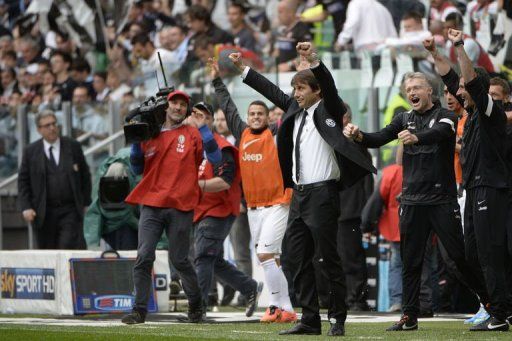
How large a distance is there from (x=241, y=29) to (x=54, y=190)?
187 inches

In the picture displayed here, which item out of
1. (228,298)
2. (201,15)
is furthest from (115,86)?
(228,298)

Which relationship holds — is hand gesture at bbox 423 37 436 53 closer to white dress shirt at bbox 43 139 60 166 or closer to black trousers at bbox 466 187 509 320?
black trousers at bbox 466 187 509 320

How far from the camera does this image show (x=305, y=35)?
1836cm

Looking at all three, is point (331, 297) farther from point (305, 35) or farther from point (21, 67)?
point (21, 67)

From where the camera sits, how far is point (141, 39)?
74.8 ft

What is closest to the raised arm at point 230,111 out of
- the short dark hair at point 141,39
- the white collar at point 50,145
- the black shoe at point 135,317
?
the black shoe at point 135,317

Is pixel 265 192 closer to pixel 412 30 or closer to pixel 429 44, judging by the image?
pixel 429 44

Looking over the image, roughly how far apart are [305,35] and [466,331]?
8.13m

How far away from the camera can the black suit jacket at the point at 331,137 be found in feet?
34.5

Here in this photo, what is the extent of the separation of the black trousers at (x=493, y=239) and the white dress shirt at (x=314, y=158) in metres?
1.18

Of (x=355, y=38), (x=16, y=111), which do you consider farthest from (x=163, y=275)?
(x=16, y=111)

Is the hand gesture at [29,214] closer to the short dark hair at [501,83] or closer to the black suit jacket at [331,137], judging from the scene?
the black suit jacket at [331,137]

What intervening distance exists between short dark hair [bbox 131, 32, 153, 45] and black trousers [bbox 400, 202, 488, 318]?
1230 centimetres

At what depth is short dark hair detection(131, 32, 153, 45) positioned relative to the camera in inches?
894
